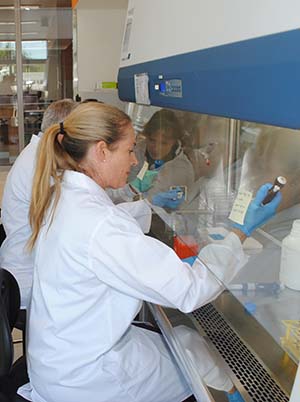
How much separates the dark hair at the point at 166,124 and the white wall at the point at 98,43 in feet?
4.41

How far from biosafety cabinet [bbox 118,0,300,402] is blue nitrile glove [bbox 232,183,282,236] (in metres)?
0.04

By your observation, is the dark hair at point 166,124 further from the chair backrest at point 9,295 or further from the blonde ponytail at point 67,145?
the chair backrest at point 9,295

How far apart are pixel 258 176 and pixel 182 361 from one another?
0.61 meters

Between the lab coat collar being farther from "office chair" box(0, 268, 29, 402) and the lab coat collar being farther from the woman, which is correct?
"office chair" box(0, 268, 29, 402)

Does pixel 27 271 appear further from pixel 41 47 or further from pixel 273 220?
pixel 41 47

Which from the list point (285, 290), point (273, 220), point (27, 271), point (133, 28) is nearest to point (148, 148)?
point (133, 28)

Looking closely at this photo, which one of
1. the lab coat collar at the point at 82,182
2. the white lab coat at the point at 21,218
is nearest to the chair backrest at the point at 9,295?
the lab coat collar at the point at 82,182

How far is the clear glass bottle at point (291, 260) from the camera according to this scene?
118 centimetres

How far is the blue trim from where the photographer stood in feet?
2.64

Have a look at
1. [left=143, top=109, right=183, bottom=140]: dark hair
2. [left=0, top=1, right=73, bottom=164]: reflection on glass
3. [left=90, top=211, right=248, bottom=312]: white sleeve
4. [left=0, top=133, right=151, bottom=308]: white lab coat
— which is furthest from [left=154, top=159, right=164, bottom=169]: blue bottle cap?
[left=0, top=1, right=73, bottom=164]: reflection on glass

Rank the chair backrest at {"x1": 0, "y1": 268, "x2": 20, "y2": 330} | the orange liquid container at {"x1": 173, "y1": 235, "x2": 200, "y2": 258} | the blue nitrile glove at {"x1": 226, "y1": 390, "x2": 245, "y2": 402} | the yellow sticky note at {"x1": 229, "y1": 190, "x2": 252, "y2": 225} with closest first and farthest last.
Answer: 1. the blue nitrile glove at {"x1": 226, "y1": 390, "x2": 245, "y2": 402}
2. the yellow sticky note at {"x1": 229, "y1": 190, "x2": 252, "y2": 225}
3. the chair backrest at {"x1": 0, "y1": 268, "x2": 20, "y2": 330}
4. the orange liquid container at {"x1": 173, "y1": 235, "x2": 200, "y2": 258}

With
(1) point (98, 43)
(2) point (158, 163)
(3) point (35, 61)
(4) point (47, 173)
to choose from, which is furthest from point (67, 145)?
(3) point (35, 61)

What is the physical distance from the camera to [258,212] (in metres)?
1.25

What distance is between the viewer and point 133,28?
2078 millimetres
